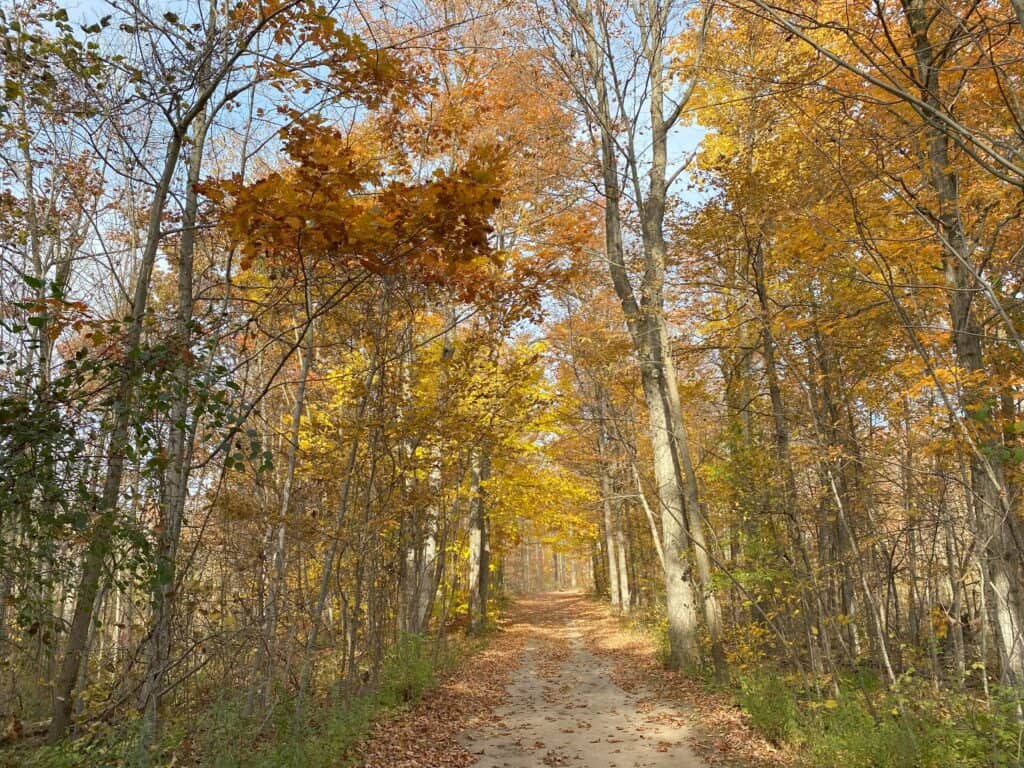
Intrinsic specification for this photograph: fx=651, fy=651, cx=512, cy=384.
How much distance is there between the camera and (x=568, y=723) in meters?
7.66

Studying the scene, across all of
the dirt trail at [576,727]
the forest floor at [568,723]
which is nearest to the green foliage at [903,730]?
the forest floor at [568,723]

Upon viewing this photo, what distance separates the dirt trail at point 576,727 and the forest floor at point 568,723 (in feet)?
0.04

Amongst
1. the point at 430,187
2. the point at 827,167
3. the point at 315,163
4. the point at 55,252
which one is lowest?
the point at 430,187

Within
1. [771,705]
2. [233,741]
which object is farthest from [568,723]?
[233,741]

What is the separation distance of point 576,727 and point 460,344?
15.7 ft

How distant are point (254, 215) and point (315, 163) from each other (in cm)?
59

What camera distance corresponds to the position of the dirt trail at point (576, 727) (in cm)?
617

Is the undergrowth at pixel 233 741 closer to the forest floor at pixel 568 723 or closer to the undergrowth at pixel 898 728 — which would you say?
the forest floor at pixel 568 723

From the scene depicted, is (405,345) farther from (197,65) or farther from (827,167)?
(827,167)

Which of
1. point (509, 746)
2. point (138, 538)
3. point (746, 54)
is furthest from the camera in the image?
point (746, 54)

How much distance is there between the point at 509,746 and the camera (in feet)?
22.0

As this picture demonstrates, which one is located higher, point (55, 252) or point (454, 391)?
point (55, 252)

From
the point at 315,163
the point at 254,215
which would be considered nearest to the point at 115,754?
the point at 254,215

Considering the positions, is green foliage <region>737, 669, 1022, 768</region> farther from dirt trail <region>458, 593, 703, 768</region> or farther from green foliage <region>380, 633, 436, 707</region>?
green foliage <region>380, 633, 436, 707</region>
